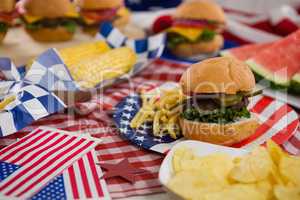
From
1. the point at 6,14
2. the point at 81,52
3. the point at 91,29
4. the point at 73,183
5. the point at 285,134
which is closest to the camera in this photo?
the point at 73,183

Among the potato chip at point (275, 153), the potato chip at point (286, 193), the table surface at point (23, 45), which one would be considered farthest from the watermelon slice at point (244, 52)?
the potato chip at point (286, 193)

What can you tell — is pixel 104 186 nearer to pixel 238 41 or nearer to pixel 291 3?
pixel 238 41

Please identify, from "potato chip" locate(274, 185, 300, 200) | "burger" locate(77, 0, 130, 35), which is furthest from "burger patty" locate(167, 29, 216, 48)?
"potato chip" locate(274, 185, 300, 200)

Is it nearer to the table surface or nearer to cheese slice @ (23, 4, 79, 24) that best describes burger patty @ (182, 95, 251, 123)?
the table surface

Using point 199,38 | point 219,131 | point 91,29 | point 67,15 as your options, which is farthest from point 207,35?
point 219,131

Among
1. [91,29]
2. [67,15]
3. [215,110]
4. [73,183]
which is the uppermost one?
[67,15]

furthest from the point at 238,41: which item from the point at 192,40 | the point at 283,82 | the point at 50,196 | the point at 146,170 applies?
the point at 50,196

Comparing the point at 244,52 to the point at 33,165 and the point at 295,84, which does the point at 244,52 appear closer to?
the point at 295,84

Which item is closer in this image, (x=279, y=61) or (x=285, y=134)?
(x=285, y=134)
